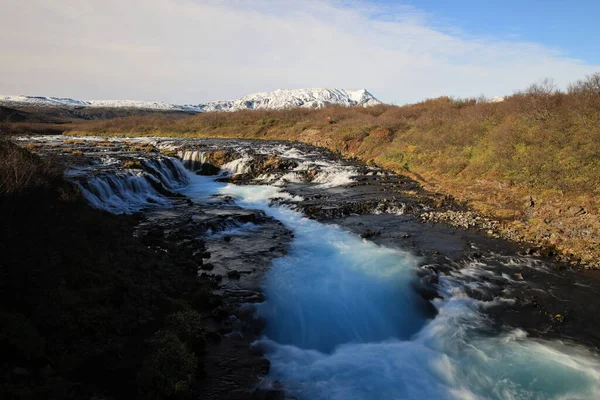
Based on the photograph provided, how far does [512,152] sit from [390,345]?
63.6 ft

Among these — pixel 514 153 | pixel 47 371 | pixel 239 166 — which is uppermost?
pixel 514 153

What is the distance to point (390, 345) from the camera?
405 inches

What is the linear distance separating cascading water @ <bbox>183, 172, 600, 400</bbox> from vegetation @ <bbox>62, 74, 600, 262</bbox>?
23.1ft

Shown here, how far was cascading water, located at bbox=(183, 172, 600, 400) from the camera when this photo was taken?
8383 mm

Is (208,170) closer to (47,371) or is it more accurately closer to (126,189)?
(126,189)

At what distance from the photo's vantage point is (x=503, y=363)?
9.08 metres

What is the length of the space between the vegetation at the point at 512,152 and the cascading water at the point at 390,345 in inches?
277

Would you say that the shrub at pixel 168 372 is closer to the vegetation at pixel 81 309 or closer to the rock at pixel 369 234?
the vegetation at pixel 81 309

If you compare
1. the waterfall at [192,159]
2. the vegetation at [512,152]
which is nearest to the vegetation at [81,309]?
the vegetation at [512,152]

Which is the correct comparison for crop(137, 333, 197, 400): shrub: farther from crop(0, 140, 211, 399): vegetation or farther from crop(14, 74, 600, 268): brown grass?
crop(14, 74, 600, 268): brown grass

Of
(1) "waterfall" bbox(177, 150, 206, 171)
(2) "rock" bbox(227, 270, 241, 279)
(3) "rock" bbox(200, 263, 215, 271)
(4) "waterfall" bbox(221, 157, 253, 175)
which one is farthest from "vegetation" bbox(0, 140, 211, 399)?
(1) "waterfall" bbox(177, 150, 206, 171)

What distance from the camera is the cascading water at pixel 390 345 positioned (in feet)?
27.5

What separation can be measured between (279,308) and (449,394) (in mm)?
5183

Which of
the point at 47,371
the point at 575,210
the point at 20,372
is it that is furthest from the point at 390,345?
the point at 575,210
